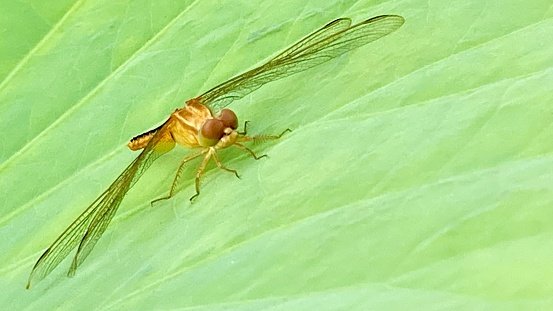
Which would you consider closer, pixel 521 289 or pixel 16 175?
pixel 521 289

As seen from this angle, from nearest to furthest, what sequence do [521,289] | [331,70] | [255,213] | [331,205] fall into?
[521,289] < [331,205] < [255,213] < [331,70]

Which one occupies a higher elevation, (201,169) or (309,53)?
(309,53)

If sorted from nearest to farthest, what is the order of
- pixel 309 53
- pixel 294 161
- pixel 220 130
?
pixel 294 161, pixel 309 53, pixel 220 130

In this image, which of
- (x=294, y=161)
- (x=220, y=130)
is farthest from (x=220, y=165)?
(x=294, y=161)

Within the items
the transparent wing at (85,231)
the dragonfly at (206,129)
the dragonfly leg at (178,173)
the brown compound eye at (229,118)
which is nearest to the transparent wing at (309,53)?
the dragonfly at (206,129)

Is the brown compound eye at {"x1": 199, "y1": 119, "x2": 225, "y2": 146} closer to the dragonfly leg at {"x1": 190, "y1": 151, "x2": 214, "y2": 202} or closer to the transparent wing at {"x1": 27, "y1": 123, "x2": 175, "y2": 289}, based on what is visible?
the dragonfly leg at {"x1": 190, "y1": 151, "x2": 214, "y2": 202}

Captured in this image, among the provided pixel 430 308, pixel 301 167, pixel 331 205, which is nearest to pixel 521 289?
pixel 430 308

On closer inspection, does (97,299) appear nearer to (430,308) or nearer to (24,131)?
(24,131)

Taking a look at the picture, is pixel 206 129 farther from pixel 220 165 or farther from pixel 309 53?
pixel 309 53
